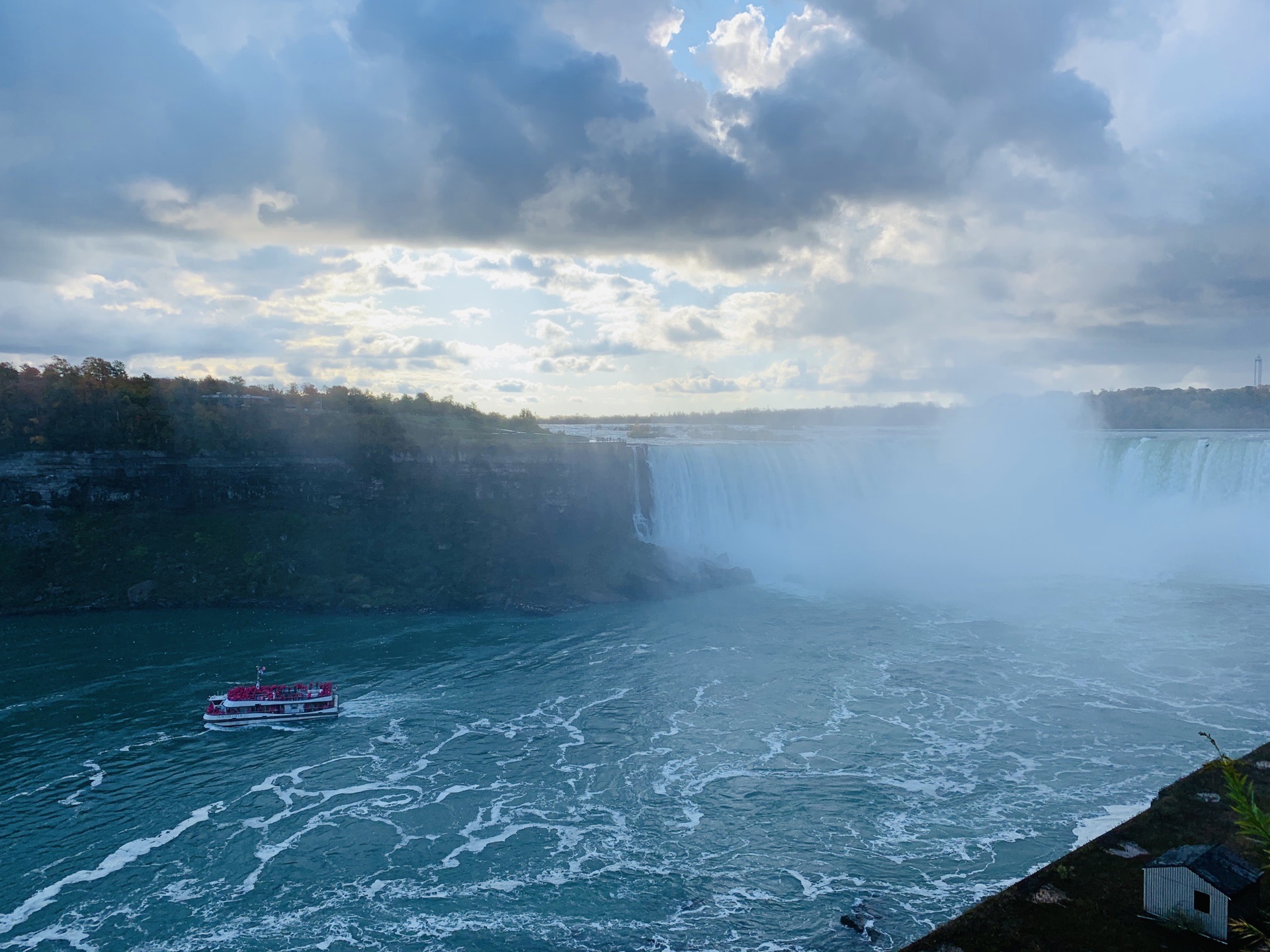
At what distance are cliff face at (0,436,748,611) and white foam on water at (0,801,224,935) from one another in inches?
893

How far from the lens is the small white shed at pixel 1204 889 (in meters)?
11.8

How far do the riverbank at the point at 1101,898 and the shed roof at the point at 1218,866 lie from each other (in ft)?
3.18

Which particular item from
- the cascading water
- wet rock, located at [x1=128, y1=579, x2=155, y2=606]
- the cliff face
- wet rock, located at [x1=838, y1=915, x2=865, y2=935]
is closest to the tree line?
the cliff face

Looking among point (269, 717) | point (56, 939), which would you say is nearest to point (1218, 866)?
point (56, 939)

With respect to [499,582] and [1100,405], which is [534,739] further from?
[1100,405]

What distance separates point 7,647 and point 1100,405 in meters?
108

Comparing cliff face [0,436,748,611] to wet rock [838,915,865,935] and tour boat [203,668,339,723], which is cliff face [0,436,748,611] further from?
wet rock [838,915,865,935]

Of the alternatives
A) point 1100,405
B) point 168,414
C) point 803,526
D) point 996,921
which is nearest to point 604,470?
point 803,526

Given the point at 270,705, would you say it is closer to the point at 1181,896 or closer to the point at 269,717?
the point at 269,717

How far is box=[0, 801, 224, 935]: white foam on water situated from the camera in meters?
16.7

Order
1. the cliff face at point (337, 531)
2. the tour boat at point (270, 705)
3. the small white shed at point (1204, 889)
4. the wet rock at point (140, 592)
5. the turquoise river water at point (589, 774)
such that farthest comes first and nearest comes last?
the cliff face at point (337, 531) < the wet rock at point (140, 592) < the tour boat at point (270, 705) < the turquoise river water at point (589, 774) < the small white shed at point (1204, 889)

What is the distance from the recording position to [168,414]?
50.1m

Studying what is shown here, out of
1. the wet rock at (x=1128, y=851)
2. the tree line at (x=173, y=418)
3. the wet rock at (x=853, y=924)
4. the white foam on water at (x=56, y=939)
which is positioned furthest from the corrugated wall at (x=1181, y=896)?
the tree line at (x=173, y=418)

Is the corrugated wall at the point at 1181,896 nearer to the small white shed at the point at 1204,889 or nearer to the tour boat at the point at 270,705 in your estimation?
the small white shed at the point at 1204,889
